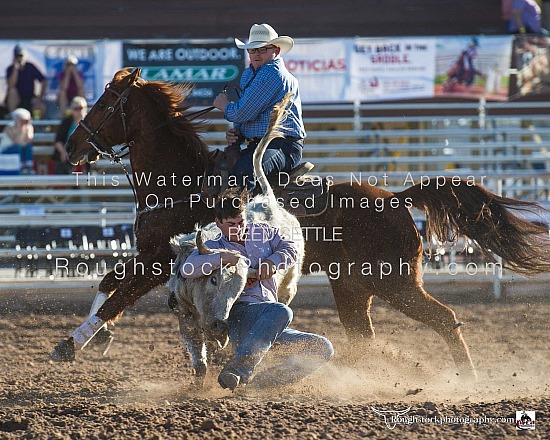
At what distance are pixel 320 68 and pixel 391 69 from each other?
1.01m

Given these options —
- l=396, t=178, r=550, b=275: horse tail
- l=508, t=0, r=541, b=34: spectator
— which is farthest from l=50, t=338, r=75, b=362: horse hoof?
l=508, t=0, r=541, b=34: spectator

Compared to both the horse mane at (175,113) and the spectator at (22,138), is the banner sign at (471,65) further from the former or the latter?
the horse mane at (175,113)

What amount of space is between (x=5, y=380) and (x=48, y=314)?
2.70 m

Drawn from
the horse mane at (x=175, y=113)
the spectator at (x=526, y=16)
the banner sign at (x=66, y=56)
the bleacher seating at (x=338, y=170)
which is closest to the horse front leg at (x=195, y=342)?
the horse mane at (x=175, y=113)

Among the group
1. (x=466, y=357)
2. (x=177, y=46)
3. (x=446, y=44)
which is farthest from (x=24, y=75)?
(x=466, y=357)

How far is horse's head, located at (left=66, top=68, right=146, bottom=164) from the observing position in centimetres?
623

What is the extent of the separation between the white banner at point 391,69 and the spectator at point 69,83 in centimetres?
362

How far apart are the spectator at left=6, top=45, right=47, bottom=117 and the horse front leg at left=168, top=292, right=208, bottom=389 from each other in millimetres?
7444

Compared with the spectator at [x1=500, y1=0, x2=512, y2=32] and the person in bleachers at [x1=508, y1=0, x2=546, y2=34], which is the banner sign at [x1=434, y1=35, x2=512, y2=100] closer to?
the person in bleachers at [x1=508, y1=0, x2=546, y2=34]

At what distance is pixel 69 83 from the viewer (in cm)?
1166

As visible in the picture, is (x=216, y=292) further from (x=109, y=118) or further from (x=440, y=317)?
(x=109, y=118)

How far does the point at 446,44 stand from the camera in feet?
40.1

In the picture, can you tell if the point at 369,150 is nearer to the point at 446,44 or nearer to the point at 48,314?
the point at 446,44

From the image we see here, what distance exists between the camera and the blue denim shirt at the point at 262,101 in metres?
5.79
